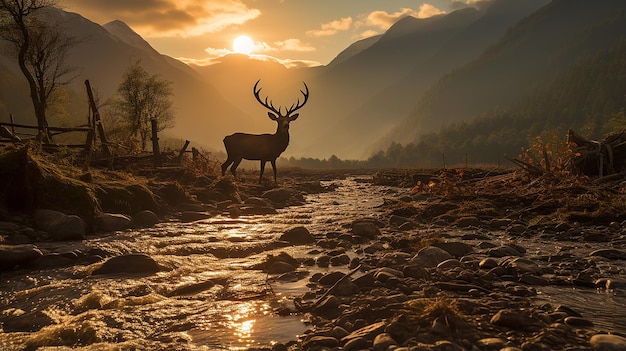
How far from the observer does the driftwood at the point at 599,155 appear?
43.6 ft

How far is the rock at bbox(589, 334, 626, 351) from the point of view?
10.9 ft

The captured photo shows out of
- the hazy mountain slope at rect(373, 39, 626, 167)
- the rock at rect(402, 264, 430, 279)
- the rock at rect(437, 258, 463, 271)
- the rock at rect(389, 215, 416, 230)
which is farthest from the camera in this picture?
the hazy mountain slope at rect(373, 39, 626, 167)

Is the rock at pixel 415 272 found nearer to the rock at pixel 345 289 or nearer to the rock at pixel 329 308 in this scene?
the rock at pixel 345 289

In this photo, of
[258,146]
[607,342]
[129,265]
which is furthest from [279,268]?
[258,146]

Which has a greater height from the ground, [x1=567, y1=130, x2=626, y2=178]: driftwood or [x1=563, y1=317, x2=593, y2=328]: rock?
[x1=567, y1=130, x2=626, y2=178]: driftwood

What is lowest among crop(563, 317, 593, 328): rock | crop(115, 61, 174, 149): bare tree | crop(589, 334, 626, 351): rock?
crop(563, 317, 593, 328): rock

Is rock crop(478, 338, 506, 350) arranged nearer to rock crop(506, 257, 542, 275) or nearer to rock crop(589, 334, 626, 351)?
rock crop(589, 334, 626, 351)

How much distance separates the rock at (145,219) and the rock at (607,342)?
9.61 meters

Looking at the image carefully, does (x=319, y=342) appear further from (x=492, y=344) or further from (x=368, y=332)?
(x=492, y=344)

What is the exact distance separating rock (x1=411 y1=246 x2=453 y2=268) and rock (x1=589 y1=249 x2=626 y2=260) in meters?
2.46

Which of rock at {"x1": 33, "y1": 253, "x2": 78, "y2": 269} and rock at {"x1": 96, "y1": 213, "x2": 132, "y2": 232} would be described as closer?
rock at {"x1": 33, "y1": 253, "x2": 78, "y2": 269}

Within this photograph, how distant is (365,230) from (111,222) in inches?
236

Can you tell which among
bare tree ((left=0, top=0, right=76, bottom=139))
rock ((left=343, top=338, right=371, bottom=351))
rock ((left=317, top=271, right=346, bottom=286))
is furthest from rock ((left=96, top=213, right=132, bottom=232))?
bare tree ((left=0, top=0, right=76, bottom=139))

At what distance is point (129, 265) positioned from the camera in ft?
20.6
